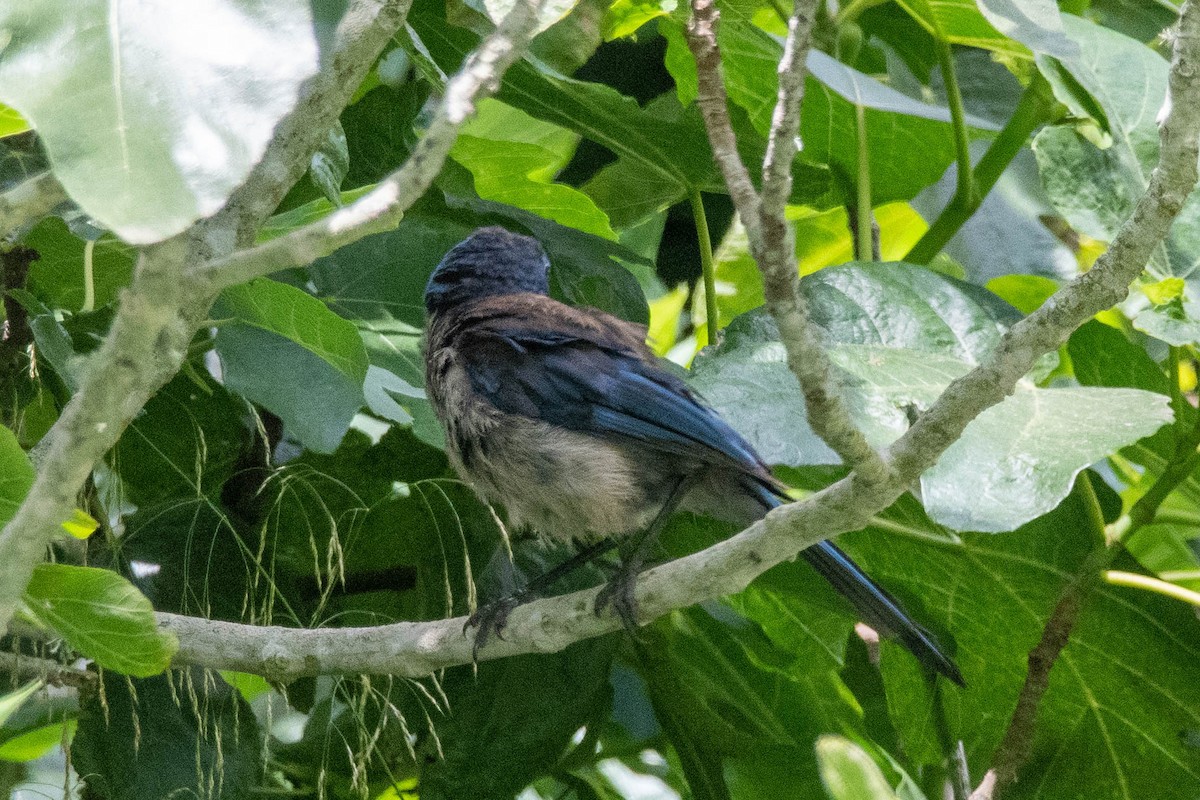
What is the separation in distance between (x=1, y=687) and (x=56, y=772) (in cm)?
95

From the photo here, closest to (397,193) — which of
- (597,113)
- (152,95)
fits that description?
(152,95)

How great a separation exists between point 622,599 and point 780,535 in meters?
0.50

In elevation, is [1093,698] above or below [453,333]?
below

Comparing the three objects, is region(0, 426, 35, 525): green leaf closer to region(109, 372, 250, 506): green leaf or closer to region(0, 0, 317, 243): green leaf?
region(0, 0, 317, 243): green leaf

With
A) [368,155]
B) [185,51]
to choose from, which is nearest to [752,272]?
[368,155]

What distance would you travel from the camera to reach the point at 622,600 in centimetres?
227

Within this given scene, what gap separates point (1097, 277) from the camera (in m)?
1.58

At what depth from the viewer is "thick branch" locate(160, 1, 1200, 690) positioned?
1560 millimetres

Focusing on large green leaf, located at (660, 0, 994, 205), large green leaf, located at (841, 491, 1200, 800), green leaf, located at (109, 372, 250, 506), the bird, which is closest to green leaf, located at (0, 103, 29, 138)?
green leaf, located at (109, 372, 250, 506)

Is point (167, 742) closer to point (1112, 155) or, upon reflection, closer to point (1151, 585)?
point (1151, 585)

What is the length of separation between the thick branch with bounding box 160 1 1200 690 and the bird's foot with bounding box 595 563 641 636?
3 cm

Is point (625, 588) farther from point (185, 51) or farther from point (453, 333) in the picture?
point (185, 51)

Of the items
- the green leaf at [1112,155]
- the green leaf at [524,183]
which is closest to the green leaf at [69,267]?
the green leaf at [524,183]

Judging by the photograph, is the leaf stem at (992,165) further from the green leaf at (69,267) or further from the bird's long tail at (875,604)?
the green leaf at (69,267)
